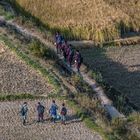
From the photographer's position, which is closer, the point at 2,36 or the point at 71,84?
the point at 71,84

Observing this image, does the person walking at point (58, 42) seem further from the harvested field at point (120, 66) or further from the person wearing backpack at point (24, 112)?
the person wearing backpack at point (24, 112)

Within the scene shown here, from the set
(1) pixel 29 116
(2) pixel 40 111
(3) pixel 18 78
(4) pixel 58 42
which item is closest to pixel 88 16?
(4) pixel 58 42

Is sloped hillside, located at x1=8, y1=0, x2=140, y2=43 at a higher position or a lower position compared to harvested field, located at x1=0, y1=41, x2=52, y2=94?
higher

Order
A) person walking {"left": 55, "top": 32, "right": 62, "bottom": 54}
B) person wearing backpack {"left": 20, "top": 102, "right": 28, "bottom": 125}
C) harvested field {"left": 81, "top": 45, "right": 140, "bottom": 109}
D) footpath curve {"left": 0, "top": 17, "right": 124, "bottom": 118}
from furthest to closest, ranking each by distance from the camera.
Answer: person walking {"left": 55, "top": 32, "right": 62, "bottom": 54} < harvested field {"left": 81, "top": 45, "right": 140, "bottom": 109} < footpath curve {"left": 0, "top": 17, "right": 124, "bottom": 118} < person wearing backpack {"left": 20, "top": 102, "right": 28, "bottom": 125}

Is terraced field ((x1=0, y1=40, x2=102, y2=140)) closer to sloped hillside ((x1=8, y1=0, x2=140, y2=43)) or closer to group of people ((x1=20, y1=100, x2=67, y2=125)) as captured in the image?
group of people ((x1=20, y1=100, x2=67, y2=125))

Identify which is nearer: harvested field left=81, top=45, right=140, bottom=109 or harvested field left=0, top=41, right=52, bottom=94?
harvested field left=0, top=41, right=52, bottom=94

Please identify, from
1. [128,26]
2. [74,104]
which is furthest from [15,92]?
[128,26]

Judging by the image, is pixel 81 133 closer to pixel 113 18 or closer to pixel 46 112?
pixel 46 112

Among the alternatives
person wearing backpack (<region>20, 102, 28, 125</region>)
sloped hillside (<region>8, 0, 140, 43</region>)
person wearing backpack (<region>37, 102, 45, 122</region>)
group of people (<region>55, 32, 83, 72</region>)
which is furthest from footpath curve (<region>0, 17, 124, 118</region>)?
person wearing backpack (<region>20, 102, 28, 125</region>)
